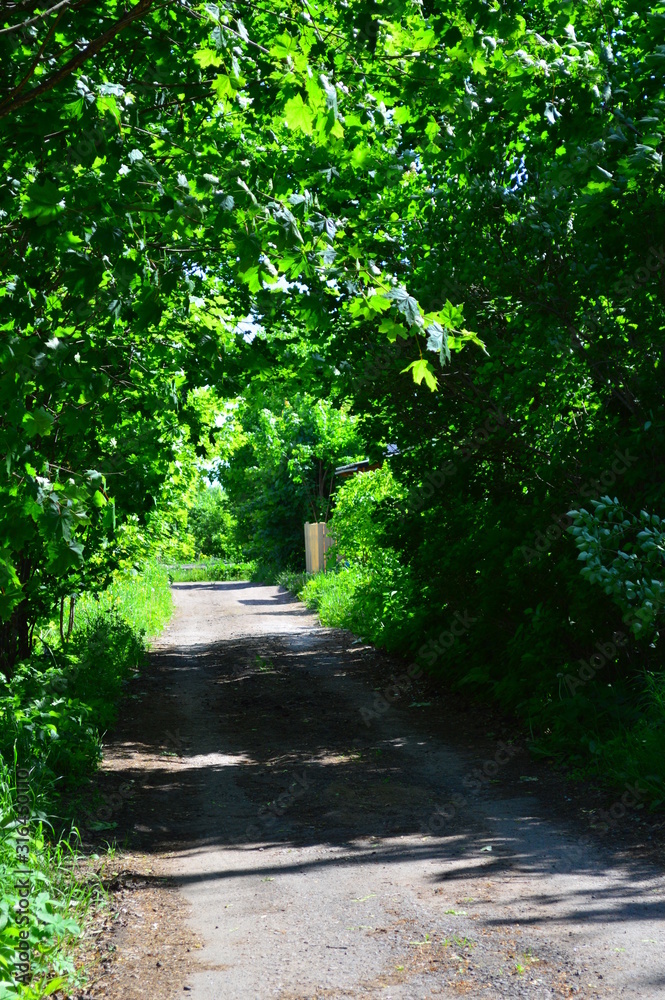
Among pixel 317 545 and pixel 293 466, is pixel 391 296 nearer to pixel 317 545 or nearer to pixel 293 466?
pixel 317 545

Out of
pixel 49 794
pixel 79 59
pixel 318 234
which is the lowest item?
pixel 49 794

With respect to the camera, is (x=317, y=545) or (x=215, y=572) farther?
(x=215, y=572)

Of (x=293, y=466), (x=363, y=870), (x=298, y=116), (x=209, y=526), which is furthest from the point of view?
(x=209, y=526)

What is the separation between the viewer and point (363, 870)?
5.49 m

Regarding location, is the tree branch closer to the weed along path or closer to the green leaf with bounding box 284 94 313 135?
the green leaf with bounding box 284 94 313 135

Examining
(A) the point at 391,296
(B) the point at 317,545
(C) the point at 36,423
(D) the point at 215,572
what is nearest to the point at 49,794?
(C) the point at 36,423

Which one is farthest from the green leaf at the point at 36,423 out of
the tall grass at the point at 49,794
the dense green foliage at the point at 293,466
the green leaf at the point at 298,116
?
the dense green foliage at the point at 293,466

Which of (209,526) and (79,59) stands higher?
(79,59)

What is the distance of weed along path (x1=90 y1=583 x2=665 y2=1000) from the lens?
4.16 m

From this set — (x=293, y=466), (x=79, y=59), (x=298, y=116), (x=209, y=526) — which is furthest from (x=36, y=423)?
(x=209, y=526)

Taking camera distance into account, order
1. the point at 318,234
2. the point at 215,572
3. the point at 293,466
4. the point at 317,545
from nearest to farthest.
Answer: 1. the point at 318,234
2. the point at 317,545
3. the point at 293,466
4. the point at 215,572

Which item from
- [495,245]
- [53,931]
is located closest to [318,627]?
[495,245]

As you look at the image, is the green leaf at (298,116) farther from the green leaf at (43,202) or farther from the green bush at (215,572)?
the green bush at (215,572)

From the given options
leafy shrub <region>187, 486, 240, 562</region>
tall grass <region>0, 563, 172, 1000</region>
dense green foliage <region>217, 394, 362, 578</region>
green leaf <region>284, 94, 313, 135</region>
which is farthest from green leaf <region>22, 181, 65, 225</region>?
leafy shrub <region>187, 486, 240, 562</region>
